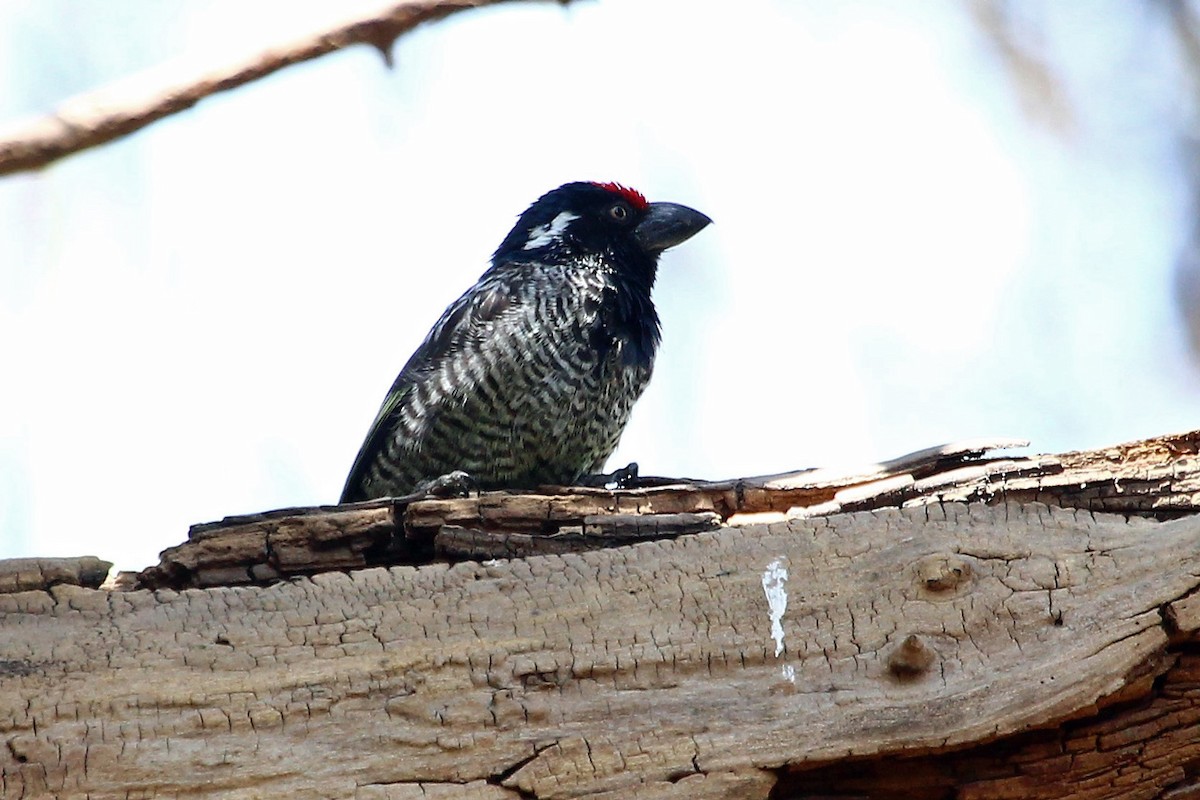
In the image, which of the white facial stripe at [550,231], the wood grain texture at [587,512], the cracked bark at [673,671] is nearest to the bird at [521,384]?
the white facial stripe at [550,231]

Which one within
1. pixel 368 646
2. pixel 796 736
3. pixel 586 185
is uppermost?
pixel 586 185

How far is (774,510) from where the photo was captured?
3689 millimetres

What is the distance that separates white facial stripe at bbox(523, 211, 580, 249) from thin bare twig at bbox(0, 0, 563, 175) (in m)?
2.52

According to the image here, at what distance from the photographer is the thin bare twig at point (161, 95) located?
275 cm

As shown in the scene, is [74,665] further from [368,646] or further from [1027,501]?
[1027,501]

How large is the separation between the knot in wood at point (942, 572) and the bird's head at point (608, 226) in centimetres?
285

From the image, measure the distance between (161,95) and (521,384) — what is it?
2.18 metres

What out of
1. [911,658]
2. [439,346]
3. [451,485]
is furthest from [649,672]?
[439,346]

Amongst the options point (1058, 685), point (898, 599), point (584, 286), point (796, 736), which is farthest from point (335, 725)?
point (584, 286)

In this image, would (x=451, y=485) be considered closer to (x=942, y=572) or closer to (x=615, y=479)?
(x=615, y=479)

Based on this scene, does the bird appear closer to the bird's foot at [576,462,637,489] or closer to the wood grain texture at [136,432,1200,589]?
the bird's foot at [576,462,637,489]

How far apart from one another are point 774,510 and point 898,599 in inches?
26.9

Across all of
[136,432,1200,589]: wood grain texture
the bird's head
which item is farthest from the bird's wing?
[136,432,1200,589]: wood grain texture

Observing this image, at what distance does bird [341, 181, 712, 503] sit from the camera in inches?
194
